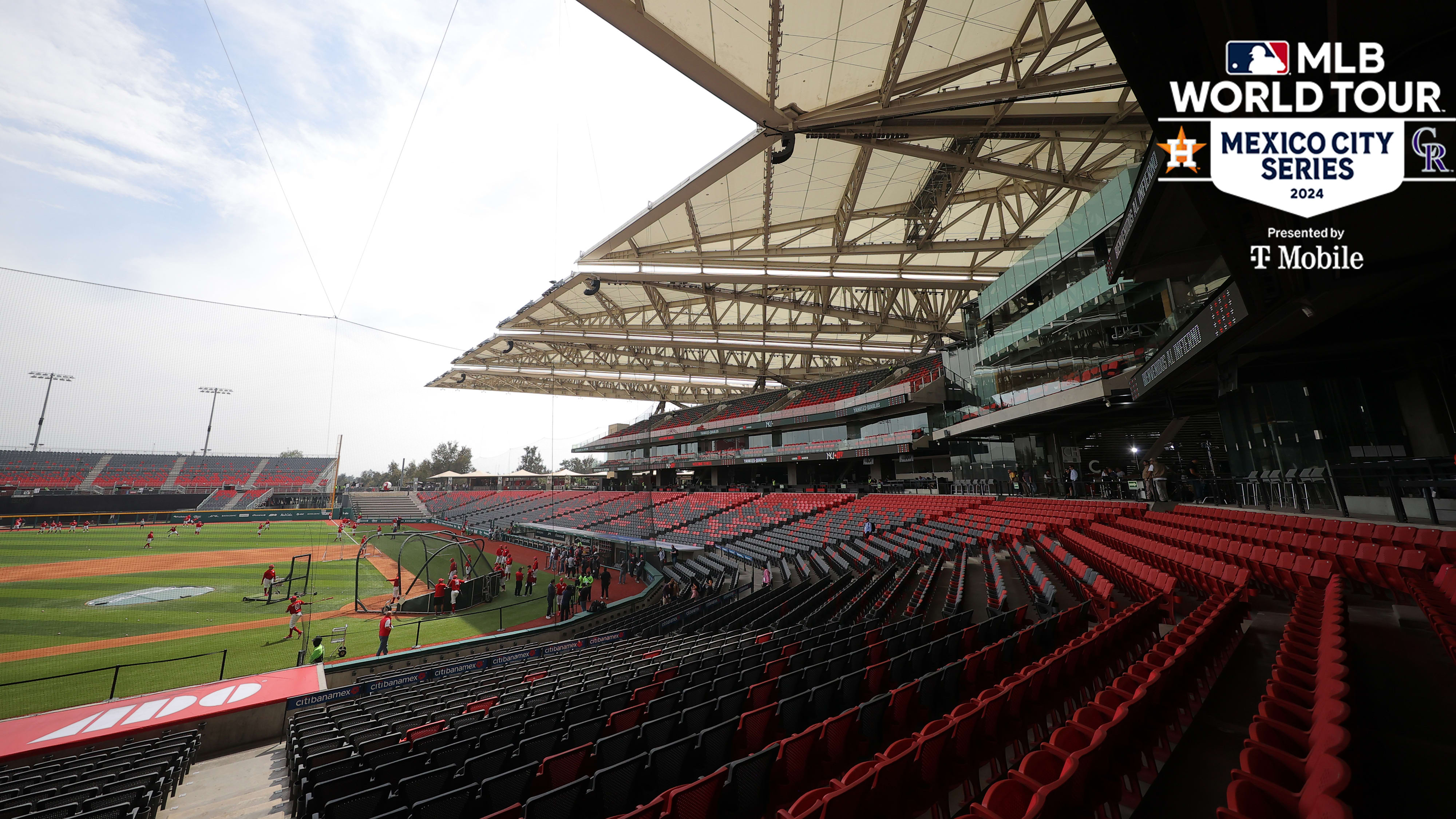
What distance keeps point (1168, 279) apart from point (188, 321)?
2535 centimetres

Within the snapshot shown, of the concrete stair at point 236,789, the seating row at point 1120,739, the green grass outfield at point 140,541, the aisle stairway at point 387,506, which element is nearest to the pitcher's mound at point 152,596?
the green grass outfield at point 140,541

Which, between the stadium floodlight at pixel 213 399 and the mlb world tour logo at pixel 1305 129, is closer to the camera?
the mlb world tour logo at pixel 1305 129

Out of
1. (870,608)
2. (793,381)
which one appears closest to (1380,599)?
(870,608)

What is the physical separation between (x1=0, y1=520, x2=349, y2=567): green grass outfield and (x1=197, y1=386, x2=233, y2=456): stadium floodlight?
15.4 meters

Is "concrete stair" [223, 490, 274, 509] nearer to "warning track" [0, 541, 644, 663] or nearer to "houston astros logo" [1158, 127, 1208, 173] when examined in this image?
"warning track" [0, 541, 644, 663]

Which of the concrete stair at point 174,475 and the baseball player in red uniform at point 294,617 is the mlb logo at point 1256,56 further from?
the concrete stair at point 174,475

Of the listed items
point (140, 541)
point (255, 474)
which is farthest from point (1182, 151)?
point (255, 474)

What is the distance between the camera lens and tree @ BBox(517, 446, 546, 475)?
12256 cm

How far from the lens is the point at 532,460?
4889 inches

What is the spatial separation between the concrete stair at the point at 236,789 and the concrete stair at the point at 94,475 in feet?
187

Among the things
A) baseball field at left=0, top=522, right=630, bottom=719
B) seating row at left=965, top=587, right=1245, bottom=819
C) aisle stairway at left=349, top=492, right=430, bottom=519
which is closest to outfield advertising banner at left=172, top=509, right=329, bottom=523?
aisle stairway at left=349, top=492, right=430, bottom=519

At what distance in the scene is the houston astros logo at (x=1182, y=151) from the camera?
454 centimetres

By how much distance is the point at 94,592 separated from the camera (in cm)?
1803

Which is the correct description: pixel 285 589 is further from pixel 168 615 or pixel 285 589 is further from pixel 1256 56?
pixel 1256 56
